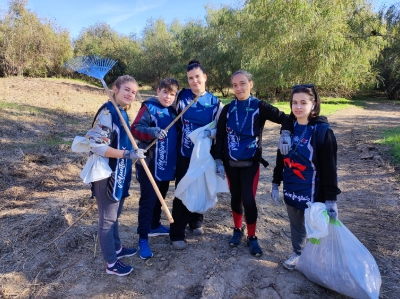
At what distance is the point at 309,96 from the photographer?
2.57m

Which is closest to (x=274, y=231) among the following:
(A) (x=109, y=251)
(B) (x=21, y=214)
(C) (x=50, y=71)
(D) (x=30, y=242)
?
(A) (x=109, y=251)

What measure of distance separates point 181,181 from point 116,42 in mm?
37943

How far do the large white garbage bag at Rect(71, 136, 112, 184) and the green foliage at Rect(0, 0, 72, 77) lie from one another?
22977mm

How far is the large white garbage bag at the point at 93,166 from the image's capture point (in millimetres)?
2447

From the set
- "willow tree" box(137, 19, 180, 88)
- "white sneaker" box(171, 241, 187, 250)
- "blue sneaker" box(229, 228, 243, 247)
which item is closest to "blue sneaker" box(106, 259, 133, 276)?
"white sneaker" box(171, 241, 187, 250)

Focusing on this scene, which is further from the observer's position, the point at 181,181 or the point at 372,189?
the point at 372,189

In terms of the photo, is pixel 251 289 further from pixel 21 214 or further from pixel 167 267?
pixel 21 214

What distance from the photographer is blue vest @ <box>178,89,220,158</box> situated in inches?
124

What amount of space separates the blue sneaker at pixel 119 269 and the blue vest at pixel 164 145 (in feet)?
2.90

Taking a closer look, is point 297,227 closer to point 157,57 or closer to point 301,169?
point 301,169

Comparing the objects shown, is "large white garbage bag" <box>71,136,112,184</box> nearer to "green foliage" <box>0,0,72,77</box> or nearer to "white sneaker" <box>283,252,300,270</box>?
"white sneaker" <box>283,252,300,270</box>

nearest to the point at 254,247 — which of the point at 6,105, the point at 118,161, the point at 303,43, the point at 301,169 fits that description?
the point at 301,169

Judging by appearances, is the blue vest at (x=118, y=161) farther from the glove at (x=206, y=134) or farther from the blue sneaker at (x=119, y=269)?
the glove at (x=206, y=134)

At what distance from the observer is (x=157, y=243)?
3.42 metres
